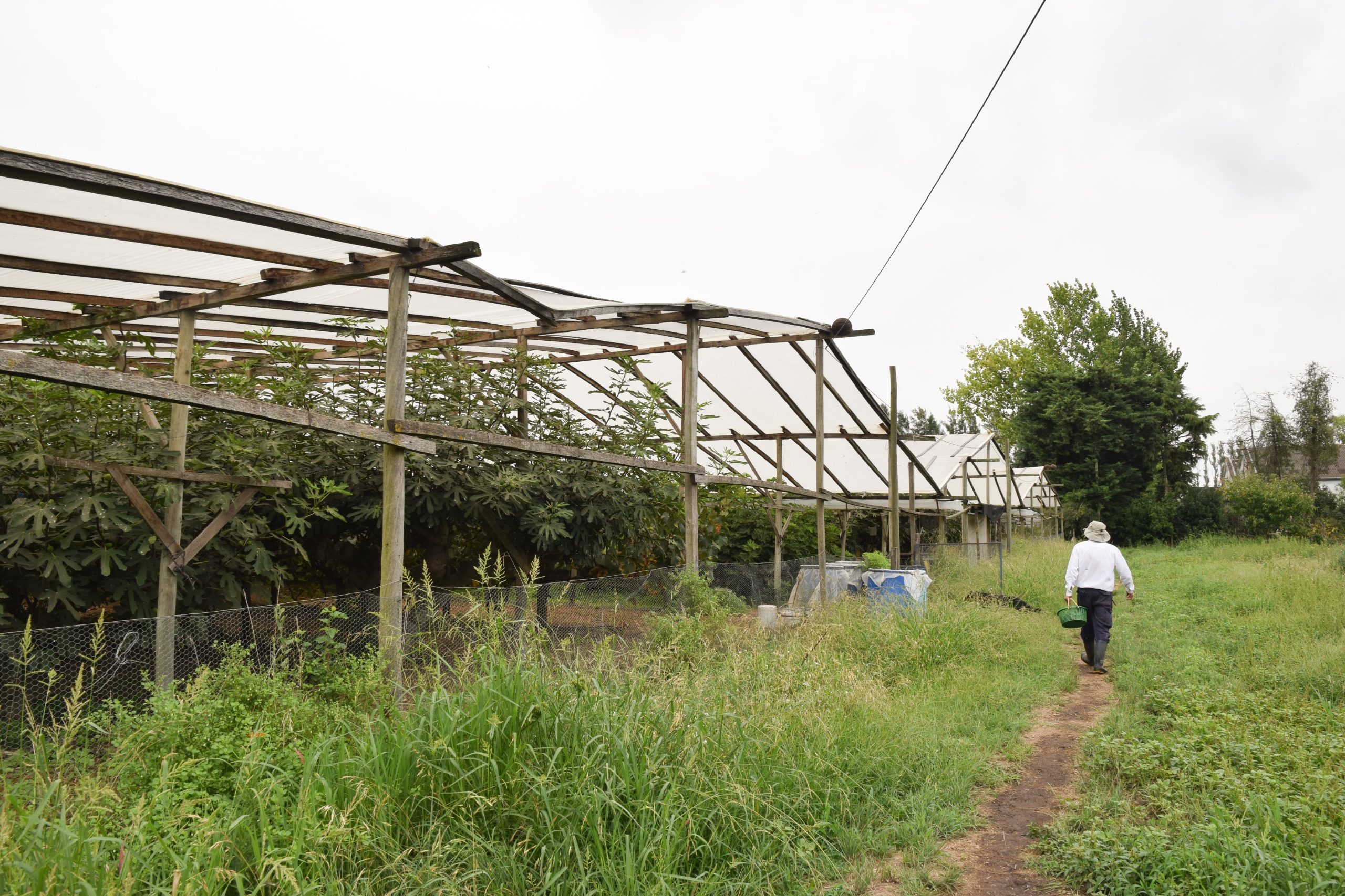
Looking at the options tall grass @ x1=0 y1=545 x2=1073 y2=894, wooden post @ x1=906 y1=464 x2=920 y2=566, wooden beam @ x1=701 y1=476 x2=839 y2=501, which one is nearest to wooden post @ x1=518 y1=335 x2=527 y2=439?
wooden beam @ x1=701 y1=476 x2=839 y2=501

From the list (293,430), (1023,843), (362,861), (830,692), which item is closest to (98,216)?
(293,430)

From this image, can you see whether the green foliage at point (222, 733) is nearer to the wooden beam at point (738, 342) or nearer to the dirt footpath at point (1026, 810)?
the dirt footpath at point (1026, 810)

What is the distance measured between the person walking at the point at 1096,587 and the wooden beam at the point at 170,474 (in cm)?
813

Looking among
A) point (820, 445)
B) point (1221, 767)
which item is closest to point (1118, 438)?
point (820, 445)

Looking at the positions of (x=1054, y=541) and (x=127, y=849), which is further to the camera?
(x=1054, y=541)

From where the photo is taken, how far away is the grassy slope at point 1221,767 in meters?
3.60

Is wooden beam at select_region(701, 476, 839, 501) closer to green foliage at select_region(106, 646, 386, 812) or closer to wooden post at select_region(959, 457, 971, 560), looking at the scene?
green foliage at select_region(106, 646, 386, 812)

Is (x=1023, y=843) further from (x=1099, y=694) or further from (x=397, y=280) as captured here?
(x=397, y=280)

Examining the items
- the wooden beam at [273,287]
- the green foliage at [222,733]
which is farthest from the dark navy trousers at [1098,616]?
the green foliage at [222,733]

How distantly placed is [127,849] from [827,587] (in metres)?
11.5

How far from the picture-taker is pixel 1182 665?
7.97 meters

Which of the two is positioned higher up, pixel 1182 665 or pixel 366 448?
pixel 366 448

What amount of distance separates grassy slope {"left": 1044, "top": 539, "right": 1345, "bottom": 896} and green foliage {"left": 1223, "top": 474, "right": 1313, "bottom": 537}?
911 inches

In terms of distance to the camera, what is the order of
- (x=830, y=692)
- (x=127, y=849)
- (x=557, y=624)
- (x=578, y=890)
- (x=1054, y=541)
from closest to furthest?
(x=127, y=849)
(x=578, y=890)
(x=830, y=692)
(x=557, y=624)
(x=1054, y=541)
